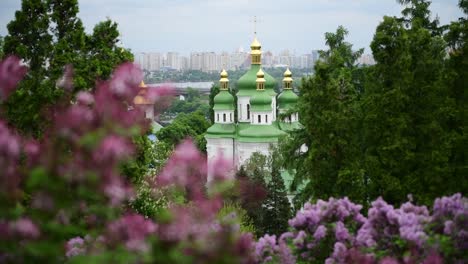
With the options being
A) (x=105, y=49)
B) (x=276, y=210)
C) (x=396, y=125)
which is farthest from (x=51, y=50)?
(x=276, y=210)

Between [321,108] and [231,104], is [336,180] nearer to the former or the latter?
[321,108]

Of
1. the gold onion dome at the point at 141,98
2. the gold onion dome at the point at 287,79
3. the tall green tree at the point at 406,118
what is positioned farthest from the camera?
the gold onion dome at the point at 287,79

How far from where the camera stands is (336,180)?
12914 millimetres

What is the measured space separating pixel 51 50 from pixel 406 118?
692 centimetres

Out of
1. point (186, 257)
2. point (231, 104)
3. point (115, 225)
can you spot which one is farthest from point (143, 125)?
point (231, 104)

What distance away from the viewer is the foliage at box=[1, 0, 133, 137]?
43.5ft

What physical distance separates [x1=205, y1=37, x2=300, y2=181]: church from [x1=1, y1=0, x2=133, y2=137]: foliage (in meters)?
24.0

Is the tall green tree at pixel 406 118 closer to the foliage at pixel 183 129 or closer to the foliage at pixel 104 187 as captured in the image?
the foliage at pixel 104 187

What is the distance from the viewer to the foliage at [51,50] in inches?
522

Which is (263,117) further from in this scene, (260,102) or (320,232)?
(320,232)

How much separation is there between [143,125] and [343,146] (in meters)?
9.35

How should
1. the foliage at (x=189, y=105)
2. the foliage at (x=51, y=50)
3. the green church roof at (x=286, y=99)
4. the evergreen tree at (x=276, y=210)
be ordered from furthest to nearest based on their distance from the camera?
the foliage at (x=189, y=105)
the green church roof at (x=286, y=99)
the evergreen tree at (x=276, y=210)
the foliage at (x=51, y=50)

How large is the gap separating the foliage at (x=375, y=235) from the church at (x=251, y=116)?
1196 inches

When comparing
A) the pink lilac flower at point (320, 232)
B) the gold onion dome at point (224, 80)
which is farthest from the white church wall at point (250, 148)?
the pink lilac flower at point (320, 232)
